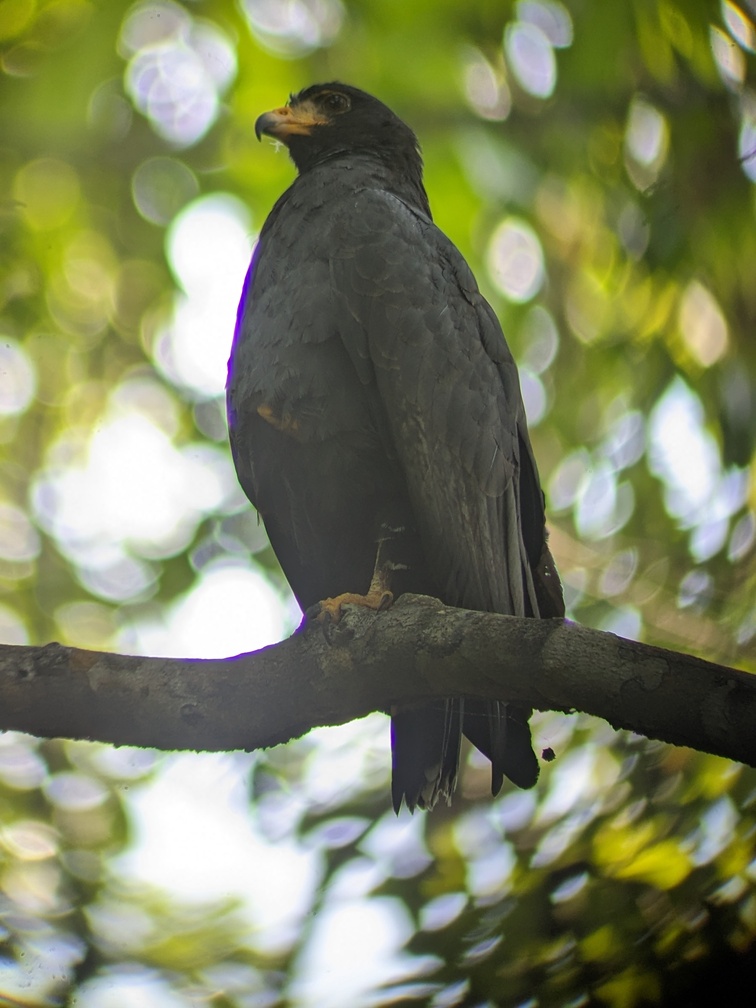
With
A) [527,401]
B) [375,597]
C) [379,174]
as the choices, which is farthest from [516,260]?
[375,597]

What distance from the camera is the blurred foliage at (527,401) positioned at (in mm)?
2279

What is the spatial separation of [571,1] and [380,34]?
0.58 meters

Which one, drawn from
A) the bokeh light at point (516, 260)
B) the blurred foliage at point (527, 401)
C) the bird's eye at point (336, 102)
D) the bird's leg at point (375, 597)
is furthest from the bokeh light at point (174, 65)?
the bird's leg at point (375, 597)

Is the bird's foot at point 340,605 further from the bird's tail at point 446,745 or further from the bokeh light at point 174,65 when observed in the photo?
the bokeh light at point 174,65

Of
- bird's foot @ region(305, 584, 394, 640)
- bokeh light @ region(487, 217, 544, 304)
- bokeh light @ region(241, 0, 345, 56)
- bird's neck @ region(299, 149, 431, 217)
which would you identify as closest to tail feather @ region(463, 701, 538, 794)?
bird's foot @ region(305, 584, 394, 640)

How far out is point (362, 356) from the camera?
2924mm

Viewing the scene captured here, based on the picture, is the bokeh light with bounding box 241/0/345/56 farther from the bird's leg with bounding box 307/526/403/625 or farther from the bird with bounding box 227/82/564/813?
the bird's leg with bounding box 307/526/403/625

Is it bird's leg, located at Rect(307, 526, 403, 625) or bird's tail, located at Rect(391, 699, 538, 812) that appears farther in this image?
bird's leg, located at Rect(307, 526, 403, 625)

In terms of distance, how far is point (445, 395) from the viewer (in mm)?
3023

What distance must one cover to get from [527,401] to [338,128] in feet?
4.25

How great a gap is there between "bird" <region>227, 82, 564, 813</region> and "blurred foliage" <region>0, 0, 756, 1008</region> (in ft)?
0.44

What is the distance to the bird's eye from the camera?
3.32 m

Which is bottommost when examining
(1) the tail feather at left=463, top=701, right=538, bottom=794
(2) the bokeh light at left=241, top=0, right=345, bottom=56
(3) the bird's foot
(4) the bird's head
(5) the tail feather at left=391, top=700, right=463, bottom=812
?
(1) the tail feather at left=463, top=701, right=538, bottom=794

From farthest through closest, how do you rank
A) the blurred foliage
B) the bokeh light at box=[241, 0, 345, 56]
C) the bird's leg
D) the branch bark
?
1. the bokeh light at box=[241, 0, 345, 56]
2. the bird's leg
3. the blurred foliage
4. the branch bark
